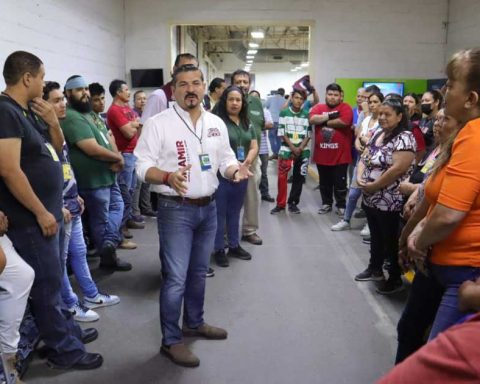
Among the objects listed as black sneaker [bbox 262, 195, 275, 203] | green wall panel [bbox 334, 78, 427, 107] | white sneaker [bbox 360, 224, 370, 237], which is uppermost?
green wall panel [bbox 334, 78, 427, 107]

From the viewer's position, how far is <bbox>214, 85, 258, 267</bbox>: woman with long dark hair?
3.64 meters

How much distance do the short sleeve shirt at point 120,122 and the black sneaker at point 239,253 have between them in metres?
1.55

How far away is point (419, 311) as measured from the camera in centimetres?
167

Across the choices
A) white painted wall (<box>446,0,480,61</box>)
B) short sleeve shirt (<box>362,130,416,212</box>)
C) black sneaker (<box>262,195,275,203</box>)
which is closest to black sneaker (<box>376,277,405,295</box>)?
short sleeve shirt (<box>362,130,416,212</box>)

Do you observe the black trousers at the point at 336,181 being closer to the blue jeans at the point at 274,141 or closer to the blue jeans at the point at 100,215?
the blue jeans at the point at 100,215

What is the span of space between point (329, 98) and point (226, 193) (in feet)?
7.46

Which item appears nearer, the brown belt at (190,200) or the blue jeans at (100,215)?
the brown belt at (190,200)

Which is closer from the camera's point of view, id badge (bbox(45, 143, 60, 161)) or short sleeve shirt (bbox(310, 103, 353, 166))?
id badge (bbox(45, 143, 60, 161))

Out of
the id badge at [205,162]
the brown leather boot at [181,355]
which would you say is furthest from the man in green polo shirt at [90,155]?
the brown leather boot at [181,355]

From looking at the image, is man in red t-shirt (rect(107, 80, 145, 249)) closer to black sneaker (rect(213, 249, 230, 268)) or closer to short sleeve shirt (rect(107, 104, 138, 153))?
short sleeve shirt (rect(107, 104, 138, 153))

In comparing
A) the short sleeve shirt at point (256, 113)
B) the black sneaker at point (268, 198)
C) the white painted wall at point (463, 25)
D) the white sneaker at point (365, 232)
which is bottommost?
the white sneaker at point (365, 232)

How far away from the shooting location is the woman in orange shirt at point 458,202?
1.31 m

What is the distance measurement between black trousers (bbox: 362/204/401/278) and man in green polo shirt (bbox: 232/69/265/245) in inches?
51.6

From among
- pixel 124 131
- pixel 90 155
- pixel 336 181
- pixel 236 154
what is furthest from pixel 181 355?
pixel 336 181
